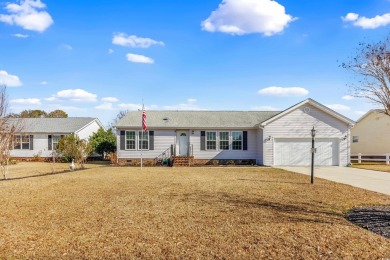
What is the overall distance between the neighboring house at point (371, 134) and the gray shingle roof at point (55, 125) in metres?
26.7

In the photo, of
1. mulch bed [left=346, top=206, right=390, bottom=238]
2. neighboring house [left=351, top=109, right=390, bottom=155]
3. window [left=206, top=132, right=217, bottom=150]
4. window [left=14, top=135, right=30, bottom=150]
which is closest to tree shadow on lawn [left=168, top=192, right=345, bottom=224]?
mulch bed [left=346, top=206, right=390, bottom=238]

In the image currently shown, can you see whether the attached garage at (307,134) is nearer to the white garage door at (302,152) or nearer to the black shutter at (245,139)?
the white garage door at (302,152)

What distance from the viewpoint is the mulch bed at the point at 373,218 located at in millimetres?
6421

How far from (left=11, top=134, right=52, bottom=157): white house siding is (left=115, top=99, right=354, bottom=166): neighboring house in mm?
9417

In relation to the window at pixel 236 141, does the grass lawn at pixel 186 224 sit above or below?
below

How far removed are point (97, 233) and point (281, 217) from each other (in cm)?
397

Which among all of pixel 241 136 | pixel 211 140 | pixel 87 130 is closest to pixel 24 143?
pixel 87 130

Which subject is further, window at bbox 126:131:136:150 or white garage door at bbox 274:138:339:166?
window at bbox 126:131:136:150

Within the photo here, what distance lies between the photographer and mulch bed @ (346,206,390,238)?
6421 mm

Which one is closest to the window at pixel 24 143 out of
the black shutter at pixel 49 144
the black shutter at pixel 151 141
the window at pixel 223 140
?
the black shutter at pixel 49 144

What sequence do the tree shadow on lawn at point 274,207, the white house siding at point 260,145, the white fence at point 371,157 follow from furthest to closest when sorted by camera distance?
the white fence at point 371,157, the white house siding at point 260,145, the tree shadow on lawn at point 274,207

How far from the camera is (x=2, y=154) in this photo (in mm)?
14055

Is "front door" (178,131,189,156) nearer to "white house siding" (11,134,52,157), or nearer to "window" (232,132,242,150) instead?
"window" (232,132,242,150)

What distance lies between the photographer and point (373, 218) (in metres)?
7.31
